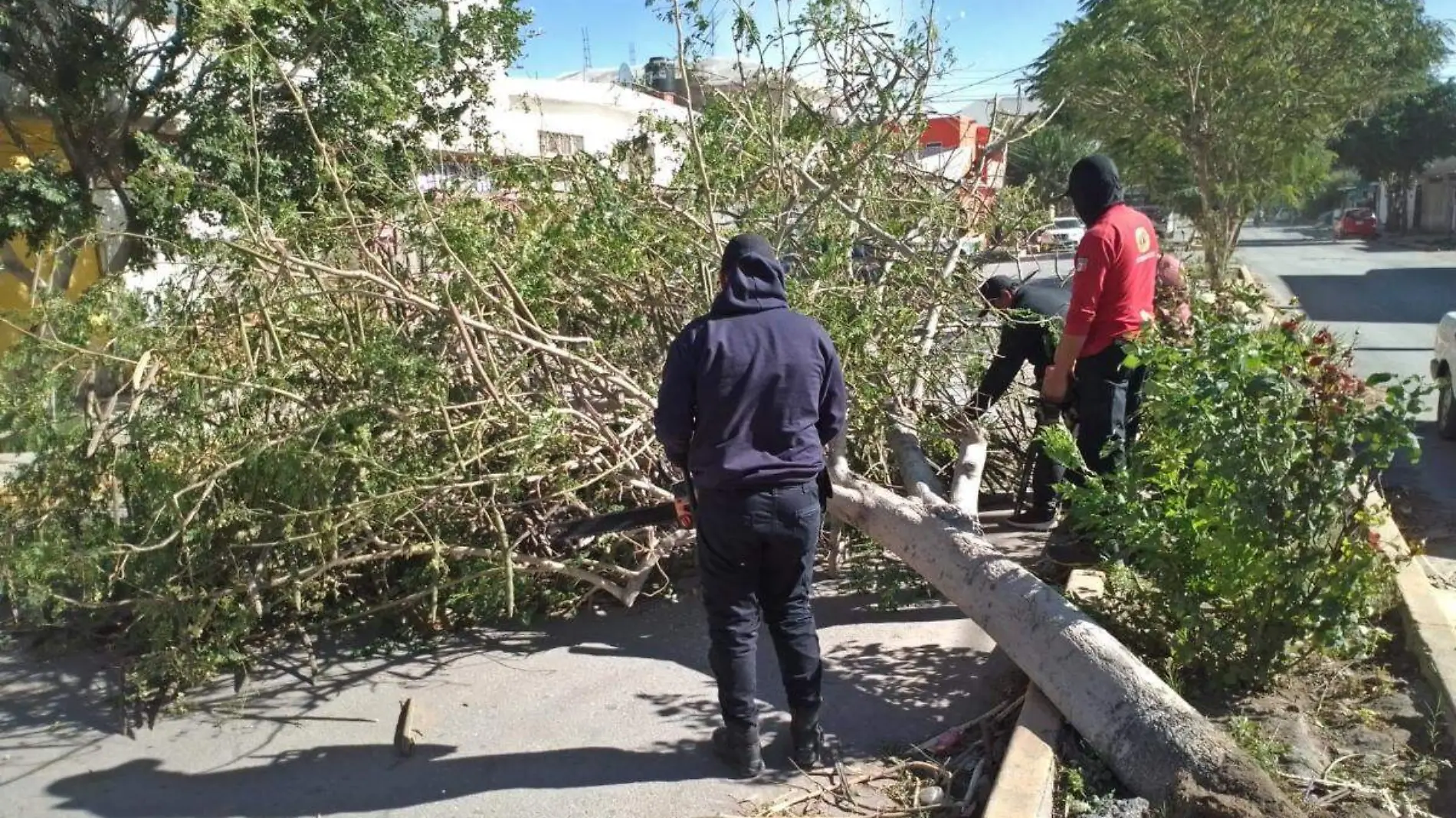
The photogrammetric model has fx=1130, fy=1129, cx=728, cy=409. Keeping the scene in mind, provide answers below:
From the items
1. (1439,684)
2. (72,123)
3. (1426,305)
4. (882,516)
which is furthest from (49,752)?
(1426,305)

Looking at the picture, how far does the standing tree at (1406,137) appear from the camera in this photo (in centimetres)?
4441

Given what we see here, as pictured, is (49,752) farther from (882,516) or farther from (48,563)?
(882,516)

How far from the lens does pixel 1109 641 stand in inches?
137

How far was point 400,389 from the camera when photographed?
439 centimetres

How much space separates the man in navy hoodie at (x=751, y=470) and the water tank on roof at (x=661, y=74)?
3.37 metres

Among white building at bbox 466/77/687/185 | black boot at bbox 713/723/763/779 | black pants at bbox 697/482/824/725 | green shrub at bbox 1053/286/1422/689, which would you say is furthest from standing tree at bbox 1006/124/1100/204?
black boot at bbox 713/723/763/779

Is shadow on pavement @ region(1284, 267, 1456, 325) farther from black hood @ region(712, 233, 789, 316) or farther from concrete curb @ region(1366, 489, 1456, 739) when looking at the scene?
black hood @ region(712, 233, 789, 316)

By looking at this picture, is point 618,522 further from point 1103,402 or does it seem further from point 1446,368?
point 1446,368

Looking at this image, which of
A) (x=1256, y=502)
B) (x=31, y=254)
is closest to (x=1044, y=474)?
(x=1256, y=502)

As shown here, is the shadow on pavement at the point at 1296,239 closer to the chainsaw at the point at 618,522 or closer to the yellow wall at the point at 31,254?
the yellow wall at the point at 31,254

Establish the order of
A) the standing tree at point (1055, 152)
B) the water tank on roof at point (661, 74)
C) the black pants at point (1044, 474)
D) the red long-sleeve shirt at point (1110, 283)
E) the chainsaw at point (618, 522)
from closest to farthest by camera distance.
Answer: the chainsaw at point (618, 522) < the red long-sleeve shirt at point (1110, 283) < the black pants at point (1044, 474) < the water tank on roof at point (661, 74) < the standing tree at point (1055, 152)

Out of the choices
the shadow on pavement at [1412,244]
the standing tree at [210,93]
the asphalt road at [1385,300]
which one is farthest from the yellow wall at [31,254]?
the shadow on pavement at [1412,244]

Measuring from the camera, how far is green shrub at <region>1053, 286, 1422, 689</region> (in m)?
3.37

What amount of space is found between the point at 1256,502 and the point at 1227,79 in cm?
1206
